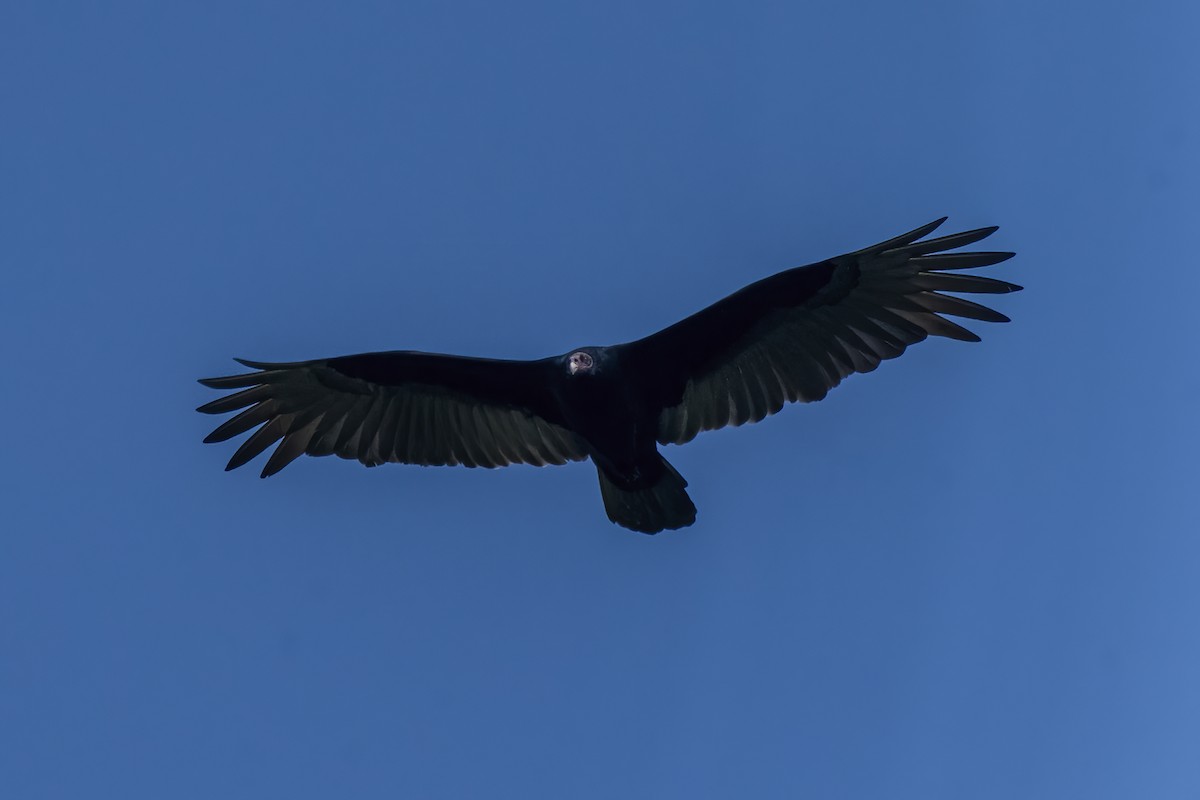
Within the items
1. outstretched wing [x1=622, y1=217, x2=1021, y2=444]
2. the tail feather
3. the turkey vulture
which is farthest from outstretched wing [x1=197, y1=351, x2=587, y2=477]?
outstretched wing [x1=622, y1=217, x2=1021, y2=444]

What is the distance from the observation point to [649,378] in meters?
10.2

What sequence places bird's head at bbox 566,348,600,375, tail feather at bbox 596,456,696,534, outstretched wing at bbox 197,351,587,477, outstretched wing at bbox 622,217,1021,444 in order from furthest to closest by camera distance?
1. outstretched wing at bbox 197,351,587,477
2. tail feather at bbox 596,456,696,534
3. outstretched wing at bbox 622,217,1021,444
4. bird's head at bbox 566,348,600,375

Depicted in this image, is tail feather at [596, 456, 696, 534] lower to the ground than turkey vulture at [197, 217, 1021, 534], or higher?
lower

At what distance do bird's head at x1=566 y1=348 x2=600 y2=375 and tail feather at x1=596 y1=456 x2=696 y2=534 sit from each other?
0.95 metres

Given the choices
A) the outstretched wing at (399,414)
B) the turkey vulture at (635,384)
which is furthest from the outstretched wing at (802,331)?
the outstretched wing at (399,414)

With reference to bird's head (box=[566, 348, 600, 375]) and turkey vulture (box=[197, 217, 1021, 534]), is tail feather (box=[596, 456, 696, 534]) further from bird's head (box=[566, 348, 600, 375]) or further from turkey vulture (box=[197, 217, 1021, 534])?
bird's head (box=[566, 348, 600, 375])

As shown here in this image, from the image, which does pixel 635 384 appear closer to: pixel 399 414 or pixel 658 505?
pixel 658 505

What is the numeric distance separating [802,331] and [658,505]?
63.7 inches

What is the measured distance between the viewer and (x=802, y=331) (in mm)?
10203

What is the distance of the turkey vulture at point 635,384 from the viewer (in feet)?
32.3

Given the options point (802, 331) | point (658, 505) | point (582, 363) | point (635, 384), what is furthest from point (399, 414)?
point (802, 331)

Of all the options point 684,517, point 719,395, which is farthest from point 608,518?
point 719,395

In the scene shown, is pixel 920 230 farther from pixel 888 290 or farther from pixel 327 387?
pixel 327 387

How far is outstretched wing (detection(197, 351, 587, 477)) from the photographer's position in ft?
34.3
